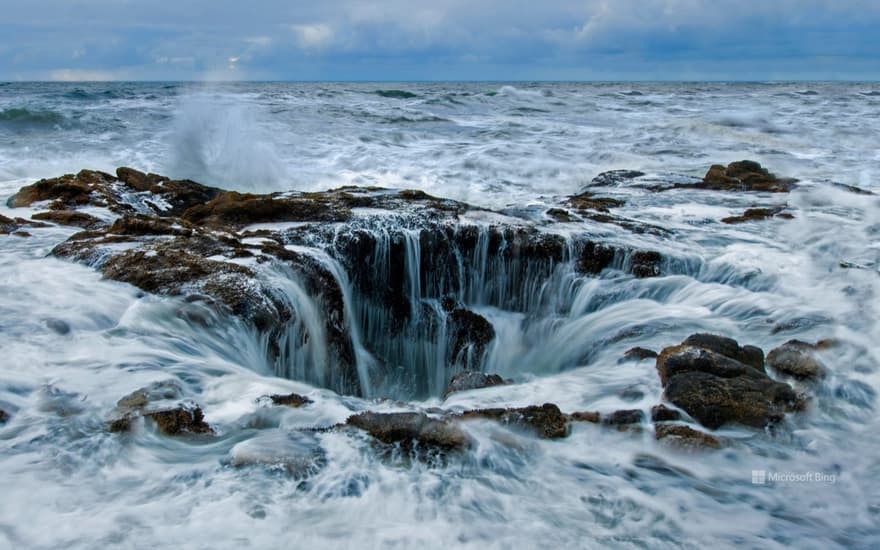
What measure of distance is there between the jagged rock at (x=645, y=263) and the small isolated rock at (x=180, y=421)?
4764 mm

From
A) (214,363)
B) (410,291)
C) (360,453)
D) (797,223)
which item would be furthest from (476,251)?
(797,223)

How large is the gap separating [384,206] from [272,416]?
4.40 m

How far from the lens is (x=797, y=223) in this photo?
9219 mm

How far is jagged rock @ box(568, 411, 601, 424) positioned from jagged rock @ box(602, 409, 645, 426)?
0.05m

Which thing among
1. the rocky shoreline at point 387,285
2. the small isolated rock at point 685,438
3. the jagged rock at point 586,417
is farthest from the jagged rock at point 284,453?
the small isolated rock at point 685,438

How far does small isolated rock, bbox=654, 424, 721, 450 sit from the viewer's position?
379cm

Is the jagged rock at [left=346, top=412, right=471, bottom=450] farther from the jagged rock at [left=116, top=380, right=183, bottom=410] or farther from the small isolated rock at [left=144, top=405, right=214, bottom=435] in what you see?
the jagged rock at [left=116, top=380, right=183, bottom=410]

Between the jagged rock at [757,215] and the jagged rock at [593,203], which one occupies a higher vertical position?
the jagged rock at [593,203]

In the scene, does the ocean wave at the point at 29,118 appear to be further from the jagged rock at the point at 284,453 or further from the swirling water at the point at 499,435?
the jagged rock at the point at 284,453

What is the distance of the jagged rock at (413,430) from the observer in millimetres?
3735

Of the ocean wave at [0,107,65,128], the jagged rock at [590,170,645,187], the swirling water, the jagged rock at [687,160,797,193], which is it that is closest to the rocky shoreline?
the swirling water

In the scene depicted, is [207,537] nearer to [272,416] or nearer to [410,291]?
[272,416]

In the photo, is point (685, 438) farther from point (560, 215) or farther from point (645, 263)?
point (560, 215)

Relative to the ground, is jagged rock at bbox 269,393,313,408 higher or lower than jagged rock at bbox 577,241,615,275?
lower
